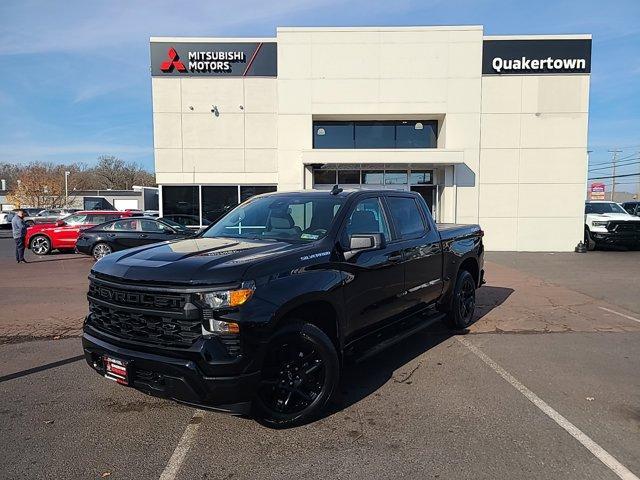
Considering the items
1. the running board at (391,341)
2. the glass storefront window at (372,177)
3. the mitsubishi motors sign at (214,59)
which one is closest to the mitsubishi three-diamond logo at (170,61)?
the mitsubishi motors sign at (214,59)

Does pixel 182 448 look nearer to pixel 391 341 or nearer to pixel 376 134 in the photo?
pixel 391 341

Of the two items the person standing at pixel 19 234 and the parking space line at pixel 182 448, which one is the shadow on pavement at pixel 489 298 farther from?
the person standing at pixel 19 234

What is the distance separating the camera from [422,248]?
545 centimetres

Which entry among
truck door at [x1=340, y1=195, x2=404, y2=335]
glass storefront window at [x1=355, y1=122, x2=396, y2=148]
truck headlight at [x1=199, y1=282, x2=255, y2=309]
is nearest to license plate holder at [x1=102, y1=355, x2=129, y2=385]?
truck headlight at [x1=199, y1=282, x2=255, y2=309]

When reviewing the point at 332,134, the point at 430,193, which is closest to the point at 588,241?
the point at 430,193

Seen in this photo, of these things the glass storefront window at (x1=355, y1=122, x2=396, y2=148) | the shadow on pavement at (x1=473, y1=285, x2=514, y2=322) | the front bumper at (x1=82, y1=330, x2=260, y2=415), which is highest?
the glass storefront window at (x1=355, y1=122, x2=396, y2=148)

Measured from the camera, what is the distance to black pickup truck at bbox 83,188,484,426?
3.22 metres

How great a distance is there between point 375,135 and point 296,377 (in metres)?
15.7

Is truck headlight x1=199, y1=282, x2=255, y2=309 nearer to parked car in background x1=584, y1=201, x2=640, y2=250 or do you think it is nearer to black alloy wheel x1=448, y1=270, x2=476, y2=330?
black alloy wheel x1=448, y1=270, x2=476, y2=330

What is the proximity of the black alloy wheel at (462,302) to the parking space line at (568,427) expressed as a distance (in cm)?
100

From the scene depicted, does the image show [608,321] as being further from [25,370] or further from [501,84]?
[501,84]

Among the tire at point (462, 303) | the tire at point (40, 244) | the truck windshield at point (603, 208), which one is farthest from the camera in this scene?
the truck windshield at point (603, 208)

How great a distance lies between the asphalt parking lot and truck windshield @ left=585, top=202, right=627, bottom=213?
47.9ft

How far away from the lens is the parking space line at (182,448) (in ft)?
10.2
